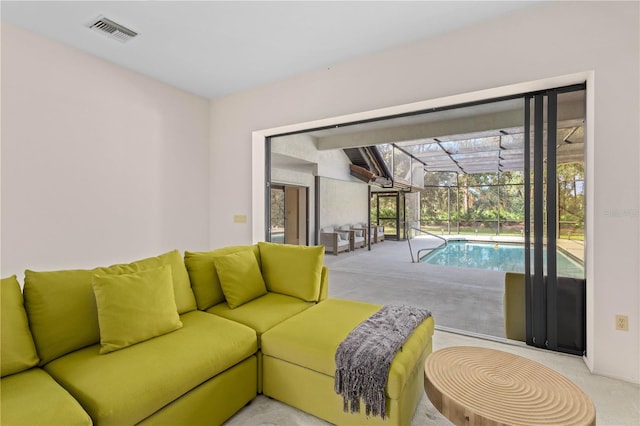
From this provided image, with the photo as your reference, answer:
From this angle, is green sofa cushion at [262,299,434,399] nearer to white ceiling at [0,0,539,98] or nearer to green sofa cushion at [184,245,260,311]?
green sofa cushion at [184,245,260,311]

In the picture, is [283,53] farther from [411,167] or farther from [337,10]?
[411,167]

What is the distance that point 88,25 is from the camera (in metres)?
2.76

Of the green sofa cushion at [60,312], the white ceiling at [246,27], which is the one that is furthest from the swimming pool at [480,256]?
the green sofa cushion at [60,312]

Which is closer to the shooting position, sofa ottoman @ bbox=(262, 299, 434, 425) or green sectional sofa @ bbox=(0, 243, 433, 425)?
green sectional sofa @ bbox=(0, 243, 433, 425)

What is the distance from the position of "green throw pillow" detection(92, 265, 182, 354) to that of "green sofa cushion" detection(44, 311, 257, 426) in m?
0.06

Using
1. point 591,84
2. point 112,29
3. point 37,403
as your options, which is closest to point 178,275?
point 37,403

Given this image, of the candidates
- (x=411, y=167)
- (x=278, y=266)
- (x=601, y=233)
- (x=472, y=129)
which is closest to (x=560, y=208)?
(x=601, y=233)

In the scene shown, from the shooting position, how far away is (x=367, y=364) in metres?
1.58

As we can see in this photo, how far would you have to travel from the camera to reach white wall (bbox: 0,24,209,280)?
2779mm

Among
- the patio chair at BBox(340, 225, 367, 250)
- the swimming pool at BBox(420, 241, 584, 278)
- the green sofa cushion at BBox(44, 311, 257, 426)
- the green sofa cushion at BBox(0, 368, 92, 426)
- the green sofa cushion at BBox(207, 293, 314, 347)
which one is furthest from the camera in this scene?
the patio chair at BBox(340, 225, 367, 250)

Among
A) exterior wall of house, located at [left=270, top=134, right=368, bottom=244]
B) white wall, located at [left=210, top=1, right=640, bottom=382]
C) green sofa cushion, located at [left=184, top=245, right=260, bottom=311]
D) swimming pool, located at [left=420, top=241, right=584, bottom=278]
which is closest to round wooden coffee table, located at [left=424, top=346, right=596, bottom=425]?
white wall, located at [left=210, top=1, right=640, bottom=382]

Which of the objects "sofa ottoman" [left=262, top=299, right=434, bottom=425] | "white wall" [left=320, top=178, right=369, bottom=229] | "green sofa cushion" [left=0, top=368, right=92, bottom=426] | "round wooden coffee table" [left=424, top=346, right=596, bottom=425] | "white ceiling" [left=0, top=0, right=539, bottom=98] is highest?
"white ceiling" [left=0, top=0, right=539, bottom=98]

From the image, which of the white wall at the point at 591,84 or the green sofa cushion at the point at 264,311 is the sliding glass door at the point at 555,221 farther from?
the green sofa cushion at the point at 264,311

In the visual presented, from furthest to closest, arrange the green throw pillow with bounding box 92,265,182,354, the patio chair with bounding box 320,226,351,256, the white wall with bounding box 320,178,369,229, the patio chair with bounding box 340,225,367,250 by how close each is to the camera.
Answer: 1. the patio chair with bounding box 340,225,367,250
2. the white wall with bounding box 320,178,369,229
3. the patio chair with bounding box 320,226,351,256
4. the green throw pillow with bounding box 92,265,182,354
